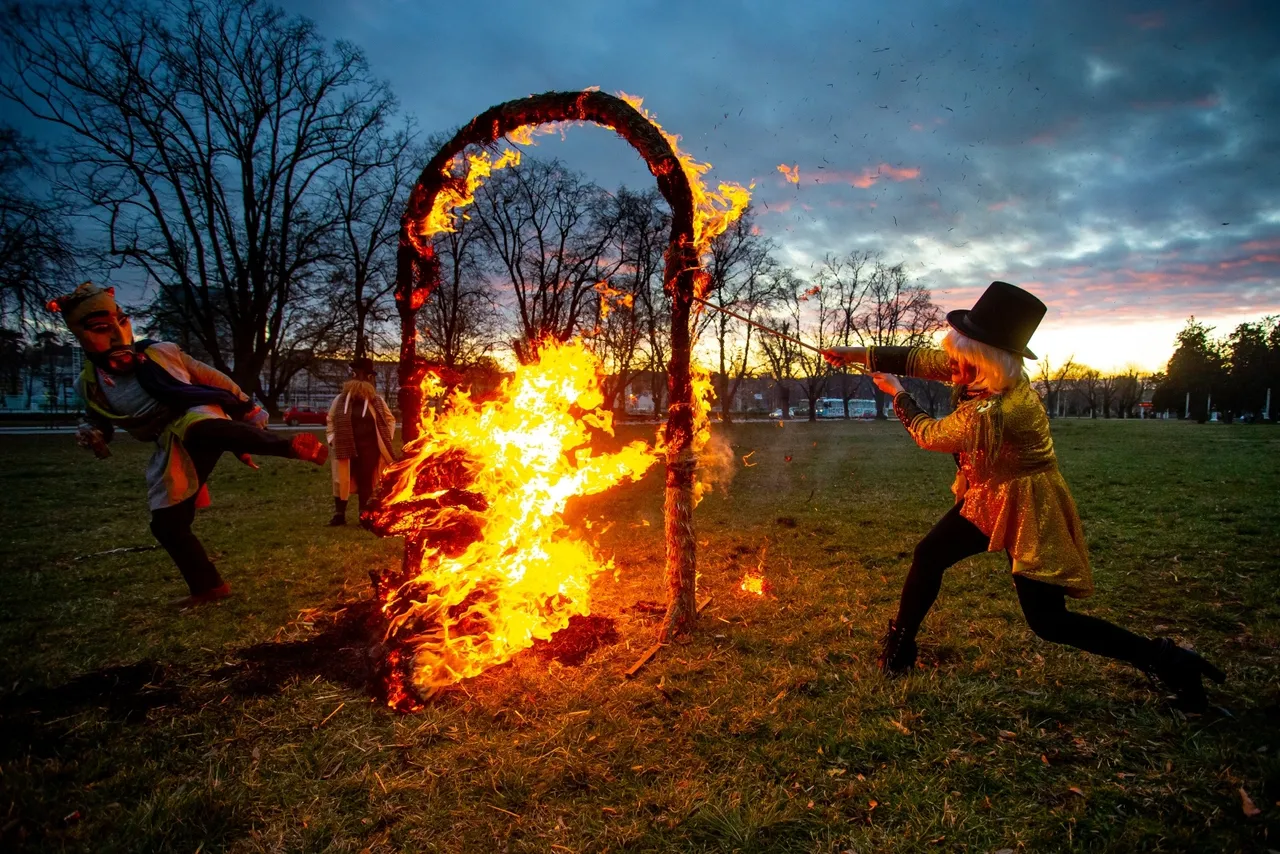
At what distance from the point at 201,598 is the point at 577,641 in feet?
12.1

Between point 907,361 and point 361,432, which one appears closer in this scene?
point 907,361

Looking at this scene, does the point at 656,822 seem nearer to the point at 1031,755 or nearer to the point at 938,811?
the point at 938,811

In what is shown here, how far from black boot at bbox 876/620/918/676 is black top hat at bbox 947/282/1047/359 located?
6.27 feet

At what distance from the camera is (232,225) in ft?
84.5

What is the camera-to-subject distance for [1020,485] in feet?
10.9

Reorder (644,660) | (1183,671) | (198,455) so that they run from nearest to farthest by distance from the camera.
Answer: (1183,671) → (644,660) → (198,455)

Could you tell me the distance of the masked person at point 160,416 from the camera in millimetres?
4855

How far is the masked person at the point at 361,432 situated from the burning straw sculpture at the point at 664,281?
163 inches

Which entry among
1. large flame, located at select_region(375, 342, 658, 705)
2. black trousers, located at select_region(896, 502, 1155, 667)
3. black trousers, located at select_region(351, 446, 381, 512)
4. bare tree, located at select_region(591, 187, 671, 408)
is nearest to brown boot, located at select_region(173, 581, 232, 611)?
large flame, located at select_region(375, 342, 658, 705)

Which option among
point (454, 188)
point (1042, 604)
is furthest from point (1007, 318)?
point (454, 188)

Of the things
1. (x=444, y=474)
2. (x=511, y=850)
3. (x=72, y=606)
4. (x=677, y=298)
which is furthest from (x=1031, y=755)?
(x=72, y=606)

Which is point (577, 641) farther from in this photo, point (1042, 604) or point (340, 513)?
point (340, 513)

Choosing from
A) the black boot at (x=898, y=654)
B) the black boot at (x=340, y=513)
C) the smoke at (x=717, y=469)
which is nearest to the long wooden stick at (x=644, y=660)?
the black boot at (x=898, y=654)

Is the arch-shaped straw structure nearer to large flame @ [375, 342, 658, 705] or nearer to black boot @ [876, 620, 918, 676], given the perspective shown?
large flame @ [375, 342, 658, 705]
